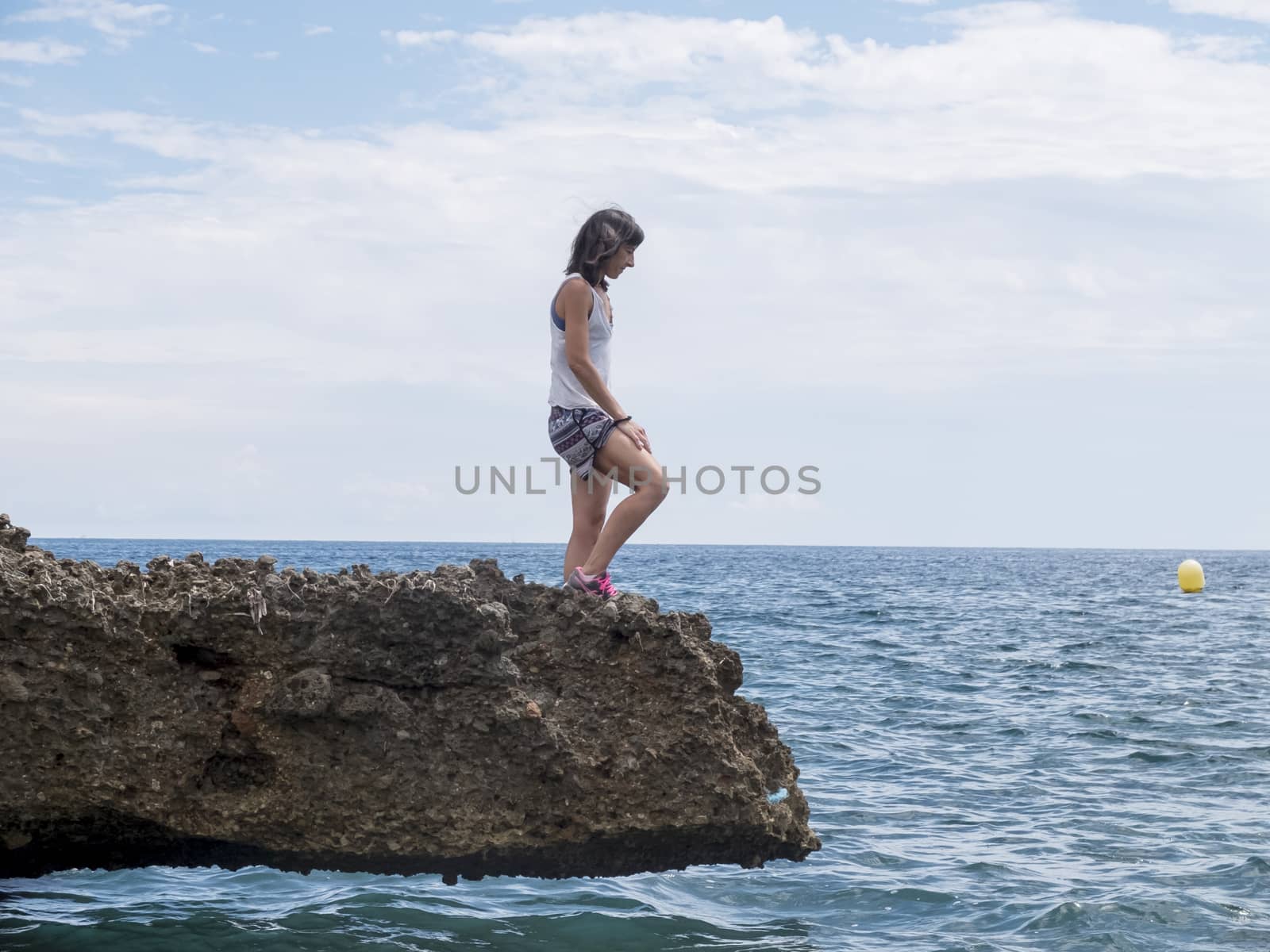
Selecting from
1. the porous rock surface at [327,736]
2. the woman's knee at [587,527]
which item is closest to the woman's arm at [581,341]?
the woman's knee at [587,527]

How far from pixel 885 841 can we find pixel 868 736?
3867 millimetres

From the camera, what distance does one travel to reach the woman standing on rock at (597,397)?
5.32 metres

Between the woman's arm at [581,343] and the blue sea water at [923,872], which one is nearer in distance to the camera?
the woman's arm at [581,343]

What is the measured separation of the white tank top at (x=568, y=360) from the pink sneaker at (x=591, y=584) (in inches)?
30.8

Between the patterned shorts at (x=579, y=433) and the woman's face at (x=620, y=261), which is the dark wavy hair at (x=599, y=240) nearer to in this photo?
the woman's face at (x=620, y=261)

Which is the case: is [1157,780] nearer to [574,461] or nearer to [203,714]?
[574,461]

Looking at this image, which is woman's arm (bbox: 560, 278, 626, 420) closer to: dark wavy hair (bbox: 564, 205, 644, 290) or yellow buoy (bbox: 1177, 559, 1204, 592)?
dark wavy hair (bbox: 564, 205, 644, 290)

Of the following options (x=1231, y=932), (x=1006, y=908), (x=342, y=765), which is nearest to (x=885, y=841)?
(x=1006, y=908)

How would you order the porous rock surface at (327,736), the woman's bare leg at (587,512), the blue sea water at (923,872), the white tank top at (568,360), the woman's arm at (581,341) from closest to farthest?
the porous rock surface at (327,736) < the woman's arm at (581,341) < the white tank top at (568,360) < the woman's bare leg at (587,512) < the blue sea water at (923,872)

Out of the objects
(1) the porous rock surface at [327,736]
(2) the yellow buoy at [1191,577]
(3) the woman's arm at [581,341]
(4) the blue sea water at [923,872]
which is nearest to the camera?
(1) the porous rock surface at [327,736]

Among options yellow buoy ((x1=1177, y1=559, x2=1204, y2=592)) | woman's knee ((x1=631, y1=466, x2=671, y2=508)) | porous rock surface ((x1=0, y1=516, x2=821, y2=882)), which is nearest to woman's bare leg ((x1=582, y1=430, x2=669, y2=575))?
woman's knee ((x1=631, y1=466, x2=671, y2=508))

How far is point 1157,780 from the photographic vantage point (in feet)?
33.1

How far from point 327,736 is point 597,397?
1.86 m

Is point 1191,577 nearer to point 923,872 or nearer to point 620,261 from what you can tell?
point 923,872
